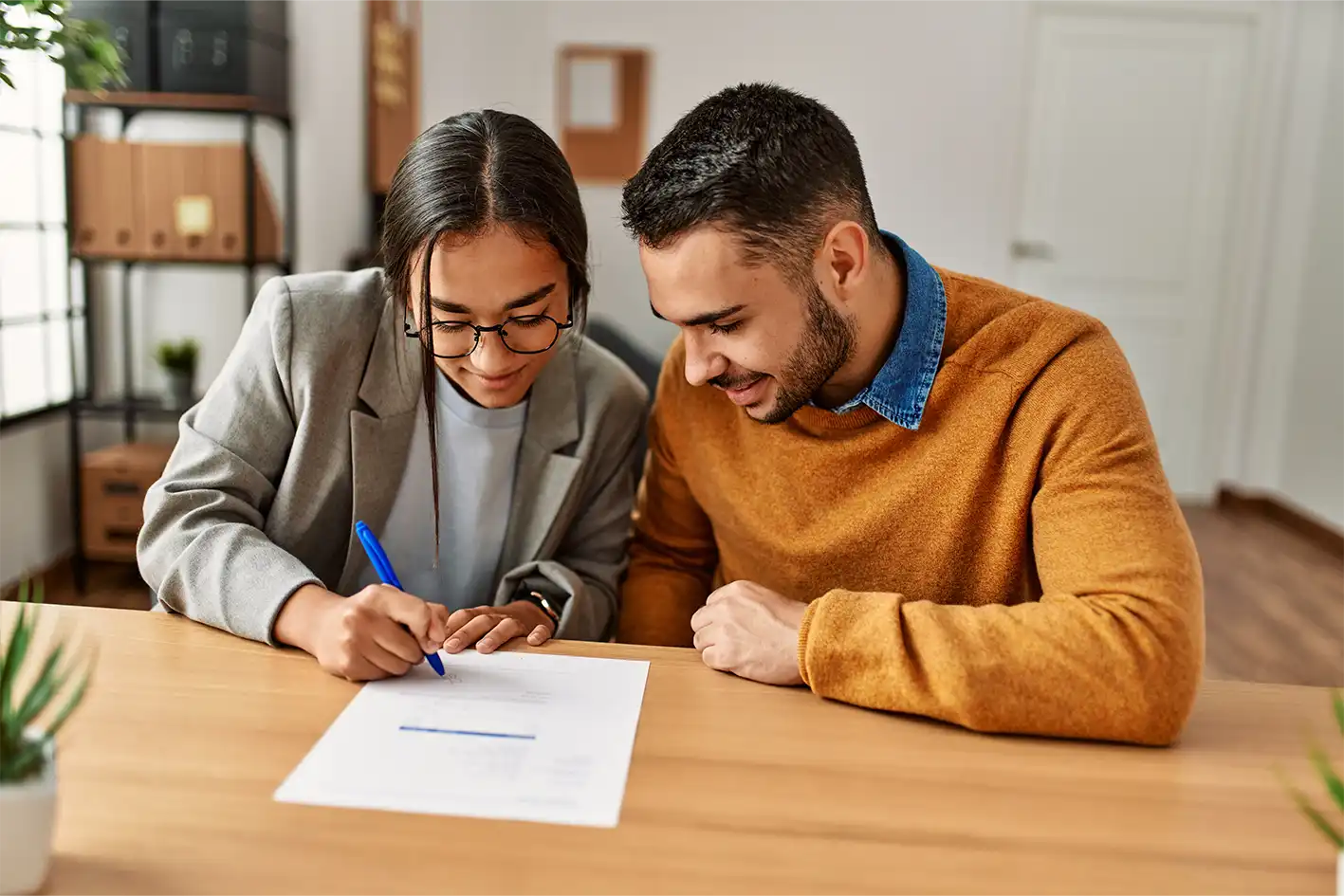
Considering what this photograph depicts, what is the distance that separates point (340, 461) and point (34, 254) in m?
2.94

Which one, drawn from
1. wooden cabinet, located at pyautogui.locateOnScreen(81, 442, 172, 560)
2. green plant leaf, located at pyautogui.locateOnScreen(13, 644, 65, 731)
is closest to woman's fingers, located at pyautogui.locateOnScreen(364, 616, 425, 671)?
green plant leaf, located at pyautogui.locateOnScreen(13, 644, 65, 731)

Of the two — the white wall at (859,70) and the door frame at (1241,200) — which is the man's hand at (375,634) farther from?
the door frame at (1241,200)

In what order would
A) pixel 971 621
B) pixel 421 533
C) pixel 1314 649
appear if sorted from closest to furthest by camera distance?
1. pixel 971 621
2. pixel 421 533
3. pixel 1314 649

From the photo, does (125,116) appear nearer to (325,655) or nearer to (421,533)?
(421,533)

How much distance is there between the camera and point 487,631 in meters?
1.24

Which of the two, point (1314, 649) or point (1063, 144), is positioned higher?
point (1063, 144)

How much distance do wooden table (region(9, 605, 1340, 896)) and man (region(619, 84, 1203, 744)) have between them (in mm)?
58

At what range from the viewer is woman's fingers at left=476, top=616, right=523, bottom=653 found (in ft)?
3.93

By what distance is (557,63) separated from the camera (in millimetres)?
5617

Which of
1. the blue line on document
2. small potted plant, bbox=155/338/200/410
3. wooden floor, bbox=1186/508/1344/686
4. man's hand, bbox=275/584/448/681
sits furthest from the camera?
small potted plant, bbox=155/338/200/410

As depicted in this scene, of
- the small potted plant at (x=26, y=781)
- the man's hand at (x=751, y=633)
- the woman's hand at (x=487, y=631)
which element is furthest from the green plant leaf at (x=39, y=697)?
the man's hand at (x=751, y=633)

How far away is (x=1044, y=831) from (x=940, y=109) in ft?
16.9

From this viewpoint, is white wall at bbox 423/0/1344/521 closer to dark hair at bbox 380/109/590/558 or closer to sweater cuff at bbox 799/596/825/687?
dark hair at bbox 380/109/590/558

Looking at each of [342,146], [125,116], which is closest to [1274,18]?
[342,146]
